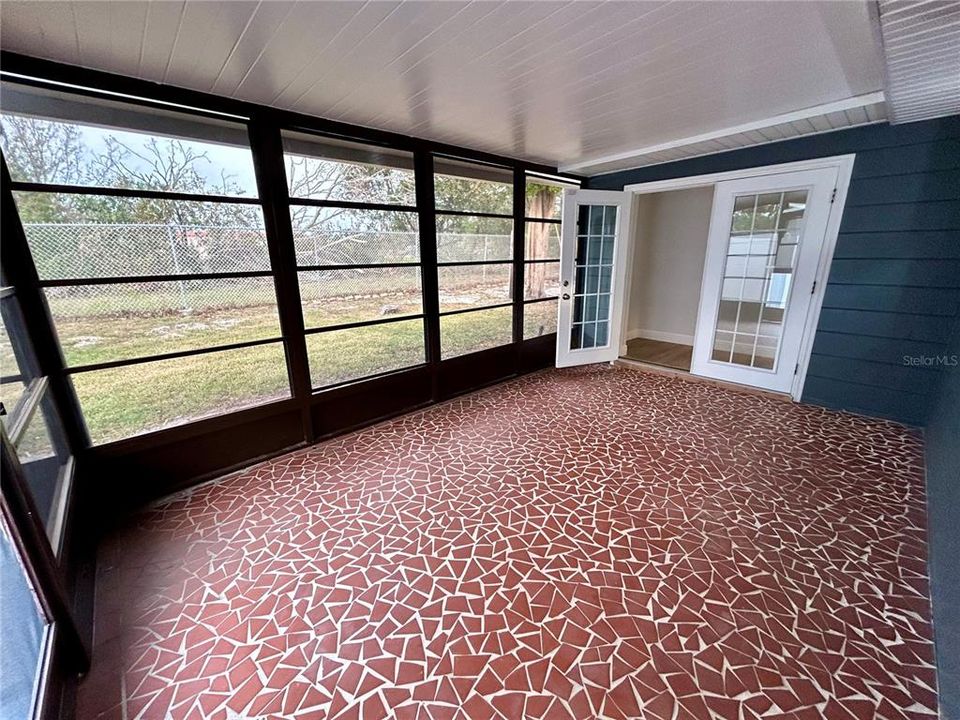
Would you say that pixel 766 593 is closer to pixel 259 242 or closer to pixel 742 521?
pixel 742 521

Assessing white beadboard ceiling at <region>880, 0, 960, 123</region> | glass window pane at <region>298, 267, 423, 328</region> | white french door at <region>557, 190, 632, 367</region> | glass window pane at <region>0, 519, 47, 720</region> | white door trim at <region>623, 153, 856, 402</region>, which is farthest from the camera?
white french door at <region>557, 190, 632, 367</region>

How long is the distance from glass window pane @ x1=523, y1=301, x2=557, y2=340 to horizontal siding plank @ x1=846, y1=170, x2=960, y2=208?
108 inches

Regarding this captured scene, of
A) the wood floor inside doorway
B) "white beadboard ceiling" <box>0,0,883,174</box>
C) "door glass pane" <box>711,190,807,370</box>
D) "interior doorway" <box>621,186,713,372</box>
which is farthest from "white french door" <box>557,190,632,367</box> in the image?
"white beadboard ceiling" <box>0,0,883,174</box>

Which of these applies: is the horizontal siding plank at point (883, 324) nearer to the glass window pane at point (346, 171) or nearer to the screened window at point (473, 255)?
the screened window at point (473, 255)

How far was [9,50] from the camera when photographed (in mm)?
1678

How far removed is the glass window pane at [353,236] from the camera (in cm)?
273

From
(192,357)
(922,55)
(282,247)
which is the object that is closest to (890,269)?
(922,55)

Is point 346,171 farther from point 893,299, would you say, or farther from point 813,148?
point 893,299

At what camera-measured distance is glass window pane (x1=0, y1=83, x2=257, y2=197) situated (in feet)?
6.02

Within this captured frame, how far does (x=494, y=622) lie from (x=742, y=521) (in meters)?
1.47

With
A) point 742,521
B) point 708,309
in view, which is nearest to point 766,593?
point 742,521

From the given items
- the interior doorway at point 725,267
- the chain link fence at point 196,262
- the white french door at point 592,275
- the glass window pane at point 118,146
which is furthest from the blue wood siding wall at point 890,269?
the glass window pane at point 118,146

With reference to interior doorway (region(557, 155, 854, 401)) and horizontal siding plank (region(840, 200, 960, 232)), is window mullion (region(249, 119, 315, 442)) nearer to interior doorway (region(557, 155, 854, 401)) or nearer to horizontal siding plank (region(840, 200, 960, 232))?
interior doorway (region(557, 155, 854, 401))

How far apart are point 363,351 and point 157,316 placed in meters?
1.34
